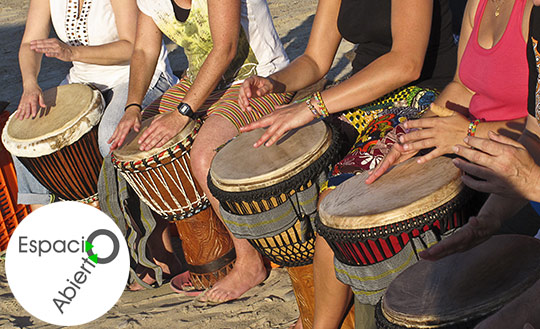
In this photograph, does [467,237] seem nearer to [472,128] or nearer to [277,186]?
[472,128]

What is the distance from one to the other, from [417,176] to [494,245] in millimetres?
358

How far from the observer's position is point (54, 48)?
344cm

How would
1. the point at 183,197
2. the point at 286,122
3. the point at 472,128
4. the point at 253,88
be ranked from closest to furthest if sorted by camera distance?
the point at 472,128
the point at 286,122
the point at 253,88
the point at 183,197

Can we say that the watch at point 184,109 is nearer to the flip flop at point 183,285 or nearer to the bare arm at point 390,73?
the bare arm at point 390,73

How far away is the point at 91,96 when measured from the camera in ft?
10.8

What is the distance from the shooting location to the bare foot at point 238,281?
10.2 feet

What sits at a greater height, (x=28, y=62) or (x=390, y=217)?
(x=390, y=217)

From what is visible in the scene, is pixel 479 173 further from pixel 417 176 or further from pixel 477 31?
pixel 477 31

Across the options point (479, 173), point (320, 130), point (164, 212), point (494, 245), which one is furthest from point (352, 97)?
point (164, 212)

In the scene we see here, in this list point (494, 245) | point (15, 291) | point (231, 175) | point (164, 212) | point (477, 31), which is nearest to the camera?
point (494, 245)

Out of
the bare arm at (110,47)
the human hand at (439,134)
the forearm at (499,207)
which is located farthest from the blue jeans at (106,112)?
the forearm at (499,207)

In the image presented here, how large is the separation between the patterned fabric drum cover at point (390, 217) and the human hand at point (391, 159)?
0.02 meters

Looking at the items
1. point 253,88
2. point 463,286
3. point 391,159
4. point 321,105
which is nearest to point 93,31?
point 253,88

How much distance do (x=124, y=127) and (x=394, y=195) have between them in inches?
64.2
